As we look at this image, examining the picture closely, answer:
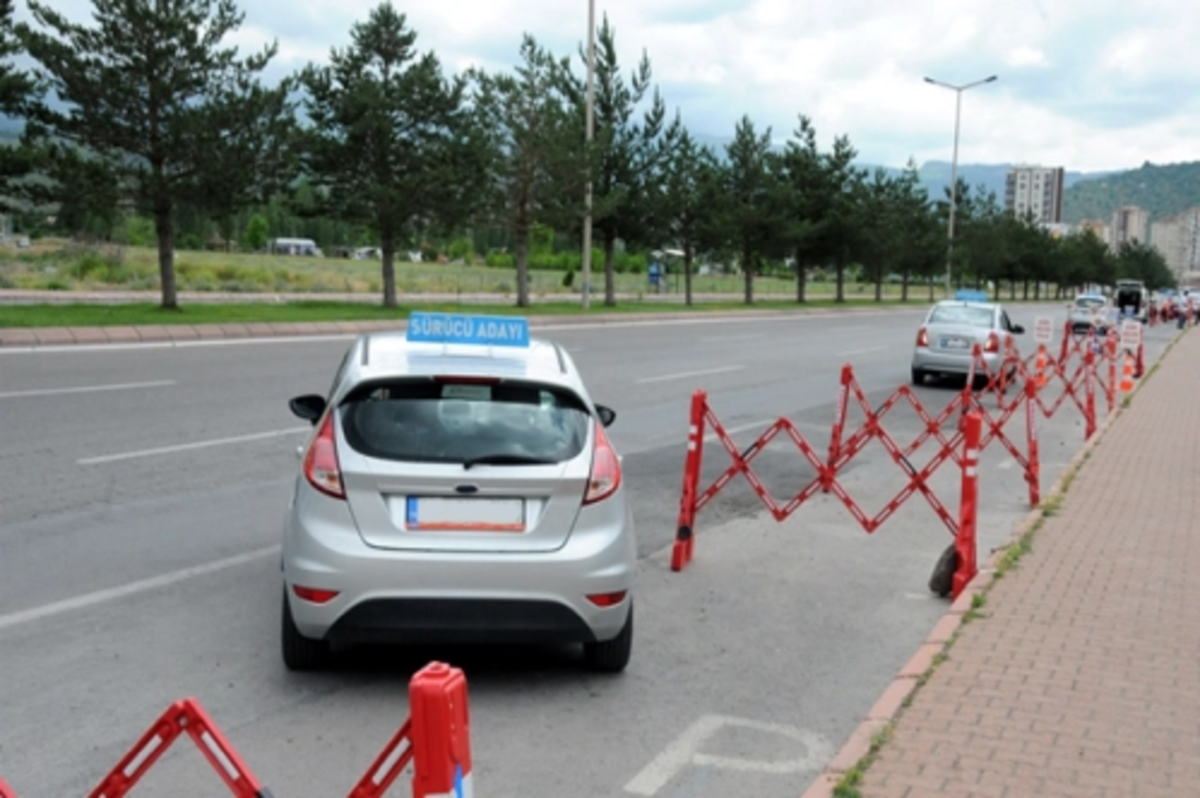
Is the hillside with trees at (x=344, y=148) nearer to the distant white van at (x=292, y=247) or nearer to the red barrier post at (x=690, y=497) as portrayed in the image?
the red barrier post at (x=690, y=497)

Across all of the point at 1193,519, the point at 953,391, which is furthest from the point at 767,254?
the point at 1193,519

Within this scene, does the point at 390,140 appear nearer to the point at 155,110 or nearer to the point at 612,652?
the point at 155,110

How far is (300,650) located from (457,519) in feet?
3.23

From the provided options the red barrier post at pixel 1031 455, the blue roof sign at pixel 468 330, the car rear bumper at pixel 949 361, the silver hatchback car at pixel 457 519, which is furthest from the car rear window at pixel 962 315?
the silver hatchback car at pixel 457 519

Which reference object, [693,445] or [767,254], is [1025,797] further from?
[767,254]

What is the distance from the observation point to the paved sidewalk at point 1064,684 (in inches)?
174

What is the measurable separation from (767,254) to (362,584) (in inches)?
2252

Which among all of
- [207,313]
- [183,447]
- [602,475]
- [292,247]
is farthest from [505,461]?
[292,247]

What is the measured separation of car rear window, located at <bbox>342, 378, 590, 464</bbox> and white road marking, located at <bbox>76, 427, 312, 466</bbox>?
5631 millimetres

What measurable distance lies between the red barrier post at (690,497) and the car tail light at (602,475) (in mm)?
2320

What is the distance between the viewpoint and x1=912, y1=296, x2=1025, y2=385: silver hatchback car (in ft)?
70.0

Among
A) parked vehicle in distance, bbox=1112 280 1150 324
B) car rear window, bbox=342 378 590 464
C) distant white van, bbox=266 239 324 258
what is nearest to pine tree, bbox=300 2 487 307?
car rear window, bbox=342 378 590 464

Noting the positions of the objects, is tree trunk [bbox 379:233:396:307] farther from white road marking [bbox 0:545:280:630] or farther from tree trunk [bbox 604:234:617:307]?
white road marking [bbox 0:545:280:630]

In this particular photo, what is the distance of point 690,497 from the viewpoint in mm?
7949
